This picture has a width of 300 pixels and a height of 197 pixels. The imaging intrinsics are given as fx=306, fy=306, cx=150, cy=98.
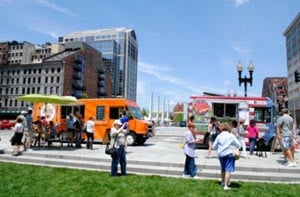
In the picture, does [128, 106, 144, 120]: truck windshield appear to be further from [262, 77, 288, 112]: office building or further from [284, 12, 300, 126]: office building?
[262, 77, 288, 112]: office building

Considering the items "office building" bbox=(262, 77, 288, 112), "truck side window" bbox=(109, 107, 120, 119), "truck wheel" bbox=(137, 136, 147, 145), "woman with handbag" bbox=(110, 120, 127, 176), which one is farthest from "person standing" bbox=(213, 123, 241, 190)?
"office building" bbox=(262, 77, 288, 112)

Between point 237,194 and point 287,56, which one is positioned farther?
point 287,56

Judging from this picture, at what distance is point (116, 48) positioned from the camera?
13962 centimetres

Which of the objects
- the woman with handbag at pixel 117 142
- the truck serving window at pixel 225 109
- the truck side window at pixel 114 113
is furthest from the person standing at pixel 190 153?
the truck side window at pixel 114 113

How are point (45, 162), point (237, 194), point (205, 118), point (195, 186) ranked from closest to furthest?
point (237, 194), point (195, 186), point (45, 162), point (205, 118)

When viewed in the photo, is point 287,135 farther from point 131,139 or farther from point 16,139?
point 16,139

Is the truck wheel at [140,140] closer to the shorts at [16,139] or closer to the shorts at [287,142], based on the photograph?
the shorts at [16,139]

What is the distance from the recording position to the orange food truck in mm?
18688

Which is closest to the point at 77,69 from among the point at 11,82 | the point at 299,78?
the point at 11,82

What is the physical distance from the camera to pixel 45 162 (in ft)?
38.3

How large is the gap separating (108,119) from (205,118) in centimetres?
601

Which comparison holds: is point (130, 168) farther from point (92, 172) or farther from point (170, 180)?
point (170, 180)

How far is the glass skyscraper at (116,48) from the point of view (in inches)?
5408

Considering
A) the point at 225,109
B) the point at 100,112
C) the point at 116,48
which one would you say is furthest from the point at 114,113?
the point at 116,48
